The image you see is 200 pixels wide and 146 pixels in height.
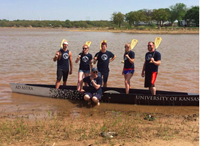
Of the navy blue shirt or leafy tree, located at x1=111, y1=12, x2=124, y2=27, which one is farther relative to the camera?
leafy tree, located at x1=111, y1=12, x2=124, y2=27

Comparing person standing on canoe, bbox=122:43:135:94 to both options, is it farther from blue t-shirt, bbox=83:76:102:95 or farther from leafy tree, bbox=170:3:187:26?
leafy tree, bbox=170:3:187:26

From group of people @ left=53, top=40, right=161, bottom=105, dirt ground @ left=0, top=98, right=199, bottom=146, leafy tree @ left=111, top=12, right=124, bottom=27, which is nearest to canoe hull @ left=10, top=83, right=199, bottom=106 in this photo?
dirt ground @ left=0, top=98, right=199, bottom=146

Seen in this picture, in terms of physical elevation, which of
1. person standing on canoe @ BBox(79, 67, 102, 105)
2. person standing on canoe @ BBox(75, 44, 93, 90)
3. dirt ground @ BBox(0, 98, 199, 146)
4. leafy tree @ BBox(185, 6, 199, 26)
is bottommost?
dirt ground @ BBox(0, 98, 199, 146)

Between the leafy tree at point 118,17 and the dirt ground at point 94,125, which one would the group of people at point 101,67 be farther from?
the leafy tree at point 118,17

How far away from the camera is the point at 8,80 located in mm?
11141

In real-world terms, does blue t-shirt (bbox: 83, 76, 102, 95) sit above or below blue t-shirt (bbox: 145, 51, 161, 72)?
below

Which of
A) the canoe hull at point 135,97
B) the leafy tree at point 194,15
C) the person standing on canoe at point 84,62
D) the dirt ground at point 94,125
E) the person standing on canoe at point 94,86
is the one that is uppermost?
the leafy tree at point 194,15

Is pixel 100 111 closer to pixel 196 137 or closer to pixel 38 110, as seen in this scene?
pixel 38 110

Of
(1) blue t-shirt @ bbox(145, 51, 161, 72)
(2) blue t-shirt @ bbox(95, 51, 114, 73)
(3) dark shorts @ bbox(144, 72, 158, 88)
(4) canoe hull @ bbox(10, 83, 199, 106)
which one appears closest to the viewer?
(1) blue t-shirt @ bbox(145, 51, 161, 72)

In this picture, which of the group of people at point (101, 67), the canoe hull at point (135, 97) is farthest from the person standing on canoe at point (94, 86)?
the canoe hull at point (135, 97)

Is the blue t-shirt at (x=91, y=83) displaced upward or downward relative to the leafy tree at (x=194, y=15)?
downward

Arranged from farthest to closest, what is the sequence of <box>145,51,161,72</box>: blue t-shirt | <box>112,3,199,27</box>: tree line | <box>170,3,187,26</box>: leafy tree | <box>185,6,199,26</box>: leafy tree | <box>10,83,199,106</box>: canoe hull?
<box>170,3,187,26</box>: leafy tree
<box>112,3,199,27</box>: tree line
<box>185,6,199,26</box>: leafy tree
<box>10,83,199,106</box>: canoe hull
<box>145,51,161,72</box>: blue t-shirt

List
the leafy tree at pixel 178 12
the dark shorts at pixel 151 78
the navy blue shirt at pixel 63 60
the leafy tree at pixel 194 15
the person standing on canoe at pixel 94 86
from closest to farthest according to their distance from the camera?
1. the person standing on canoe at pixel 94 86
2. the dark shorts at pixel 151 78
3. the navy blue shirt at pixel 63 60
4. the leafy tree at pixel 194 15
5. the leafy tree at pixel 178 12

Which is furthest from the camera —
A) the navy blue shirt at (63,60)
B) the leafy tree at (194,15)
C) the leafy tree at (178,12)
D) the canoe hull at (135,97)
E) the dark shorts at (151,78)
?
the leafy tree at (178,12)
